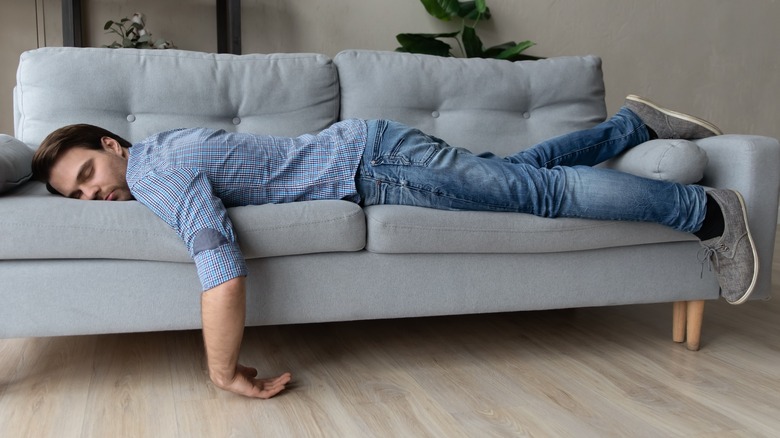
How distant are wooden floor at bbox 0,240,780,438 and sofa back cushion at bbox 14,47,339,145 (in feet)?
2.03

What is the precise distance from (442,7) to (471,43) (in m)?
0.23

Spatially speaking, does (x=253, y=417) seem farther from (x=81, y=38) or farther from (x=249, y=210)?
(x=81, y=38)

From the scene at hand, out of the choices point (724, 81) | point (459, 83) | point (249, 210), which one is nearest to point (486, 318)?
point (459, 83)

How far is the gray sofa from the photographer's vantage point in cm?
147

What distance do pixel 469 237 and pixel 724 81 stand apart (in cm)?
316

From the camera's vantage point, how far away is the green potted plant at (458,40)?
3.18 meters

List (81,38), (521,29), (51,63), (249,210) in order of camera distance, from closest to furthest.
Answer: (249,210) < (51,63) < (81,38) < (521,29)

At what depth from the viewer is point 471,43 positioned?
10.6 ft

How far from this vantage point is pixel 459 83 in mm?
2232

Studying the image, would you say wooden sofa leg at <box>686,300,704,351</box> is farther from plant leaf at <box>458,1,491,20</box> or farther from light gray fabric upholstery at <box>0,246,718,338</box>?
plant leaf at <box>458,1,491,20</box>

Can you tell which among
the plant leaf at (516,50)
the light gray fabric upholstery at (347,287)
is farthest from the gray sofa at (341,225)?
the plant leaf at (516,50)

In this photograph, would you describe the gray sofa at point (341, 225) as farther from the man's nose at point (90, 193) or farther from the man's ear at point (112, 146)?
the man's ear at point (112, 146)

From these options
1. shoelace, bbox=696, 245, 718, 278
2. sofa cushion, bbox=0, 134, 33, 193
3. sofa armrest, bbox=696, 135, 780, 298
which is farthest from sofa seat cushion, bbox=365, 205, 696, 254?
sofa cushion, bbox=0, 134, 33, 193

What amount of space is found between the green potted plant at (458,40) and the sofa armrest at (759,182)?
1.46 m
